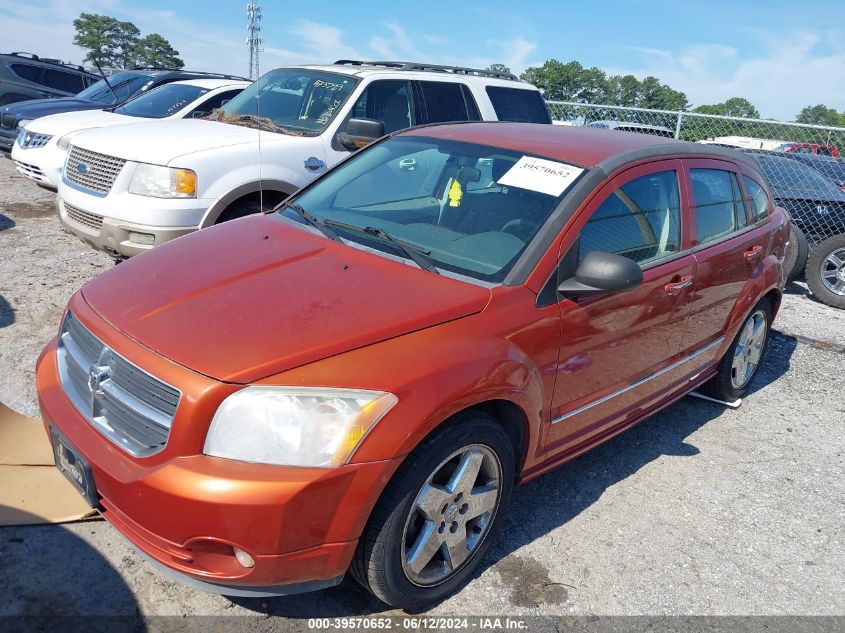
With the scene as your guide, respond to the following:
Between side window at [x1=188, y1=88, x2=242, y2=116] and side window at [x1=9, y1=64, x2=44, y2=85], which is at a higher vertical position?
side window at [x1=188, y1=88, x2=242, y2=116]

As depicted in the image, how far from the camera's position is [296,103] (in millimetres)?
6730

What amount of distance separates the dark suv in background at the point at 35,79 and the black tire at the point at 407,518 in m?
14.6

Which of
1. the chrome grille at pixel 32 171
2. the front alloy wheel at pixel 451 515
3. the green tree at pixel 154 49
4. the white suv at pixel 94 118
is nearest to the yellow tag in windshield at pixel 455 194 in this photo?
the front alloy wheel at pixel 451 515

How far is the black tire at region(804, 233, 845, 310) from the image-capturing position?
26.8ft

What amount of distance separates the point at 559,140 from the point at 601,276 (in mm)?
1098

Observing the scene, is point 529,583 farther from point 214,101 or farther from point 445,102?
point 214,101

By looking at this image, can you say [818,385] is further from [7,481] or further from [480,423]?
[7,481]

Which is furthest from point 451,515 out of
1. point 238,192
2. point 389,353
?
point 238,192

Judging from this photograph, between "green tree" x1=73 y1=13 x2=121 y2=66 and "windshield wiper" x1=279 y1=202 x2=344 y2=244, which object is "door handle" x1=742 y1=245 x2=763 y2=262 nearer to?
"windshield wiper" x1=279 y1=202 x2=344 y2=244

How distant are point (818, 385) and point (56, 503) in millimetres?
5406

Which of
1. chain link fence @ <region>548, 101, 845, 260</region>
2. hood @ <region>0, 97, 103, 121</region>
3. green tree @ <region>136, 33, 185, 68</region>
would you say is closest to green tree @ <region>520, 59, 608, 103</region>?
green tree @ <region>136, 33, 185, 68</region>

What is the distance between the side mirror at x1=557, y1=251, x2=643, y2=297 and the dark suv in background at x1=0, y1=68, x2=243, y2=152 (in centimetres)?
1005

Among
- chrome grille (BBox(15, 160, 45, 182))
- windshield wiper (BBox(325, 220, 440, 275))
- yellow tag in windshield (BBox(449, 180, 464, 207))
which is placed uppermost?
yellow tag in windshield (BBox(449, 180, 464, 207))

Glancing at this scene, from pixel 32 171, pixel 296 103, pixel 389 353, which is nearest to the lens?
pixel 389 353
